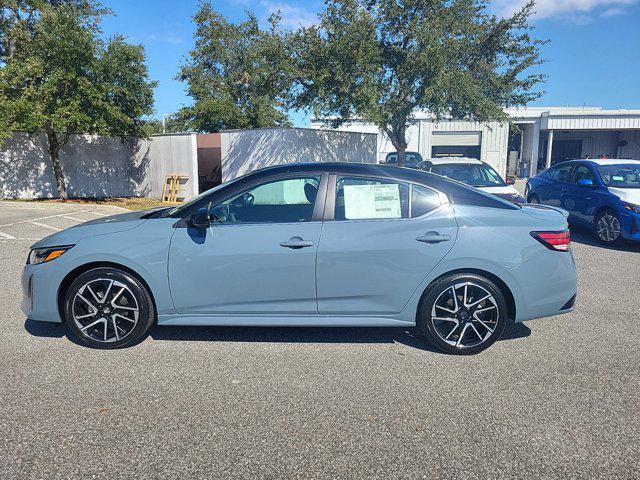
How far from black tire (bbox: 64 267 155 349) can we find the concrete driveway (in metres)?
0.14

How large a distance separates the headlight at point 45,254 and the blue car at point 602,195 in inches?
334

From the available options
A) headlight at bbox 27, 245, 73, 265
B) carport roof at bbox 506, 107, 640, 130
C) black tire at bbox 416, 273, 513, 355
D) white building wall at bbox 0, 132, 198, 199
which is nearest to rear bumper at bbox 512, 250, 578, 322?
black tire at bbox 416, 273, 513, 355

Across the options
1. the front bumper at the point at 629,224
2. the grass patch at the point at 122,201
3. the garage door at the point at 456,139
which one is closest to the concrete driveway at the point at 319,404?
the front bumper at the point at 629,224

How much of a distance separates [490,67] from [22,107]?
52.8 feet

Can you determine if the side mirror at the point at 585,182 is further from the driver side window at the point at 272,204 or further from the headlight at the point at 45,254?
the headlight at the point at 45,254

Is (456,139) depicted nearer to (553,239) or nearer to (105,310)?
(553,239)

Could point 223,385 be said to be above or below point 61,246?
below

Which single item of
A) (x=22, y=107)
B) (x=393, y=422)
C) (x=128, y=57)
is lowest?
(x=393, y=422)

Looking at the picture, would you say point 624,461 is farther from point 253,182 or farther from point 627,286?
point 627,286

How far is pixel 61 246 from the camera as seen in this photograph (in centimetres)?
379

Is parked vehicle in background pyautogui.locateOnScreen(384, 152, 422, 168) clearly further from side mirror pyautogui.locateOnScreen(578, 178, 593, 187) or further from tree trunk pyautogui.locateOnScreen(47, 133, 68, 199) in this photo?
tree trunk pyautogui.locateOnScreen(47, 133, 68, 199)

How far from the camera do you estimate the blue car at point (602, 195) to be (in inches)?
305

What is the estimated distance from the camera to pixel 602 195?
822 cm

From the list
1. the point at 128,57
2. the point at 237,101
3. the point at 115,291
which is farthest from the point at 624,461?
the point at 237,101
